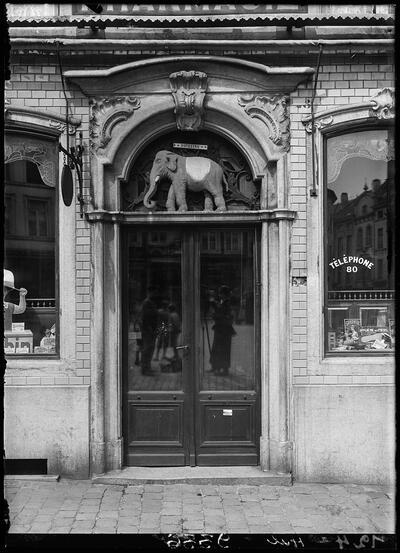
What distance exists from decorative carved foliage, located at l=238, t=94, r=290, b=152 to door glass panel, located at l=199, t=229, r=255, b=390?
1131mm

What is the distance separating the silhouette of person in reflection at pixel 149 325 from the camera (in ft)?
20.4

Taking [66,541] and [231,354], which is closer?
[66,541]

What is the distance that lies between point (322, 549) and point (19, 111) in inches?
214

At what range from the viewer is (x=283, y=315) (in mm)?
5941

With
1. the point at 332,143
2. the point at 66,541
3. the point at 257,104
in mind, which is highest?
the point at 257,104

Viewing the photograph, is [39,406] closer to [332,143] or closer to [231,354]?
[231,354]

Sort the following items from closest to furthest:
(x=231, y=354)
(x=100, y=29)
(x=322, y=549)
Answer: (x=322, y=549), (x=100, y=29), (x=231, y=354)

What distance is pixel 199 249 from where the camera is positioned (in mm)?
6215

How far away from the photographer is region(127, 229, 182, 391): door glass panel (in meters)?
6.22

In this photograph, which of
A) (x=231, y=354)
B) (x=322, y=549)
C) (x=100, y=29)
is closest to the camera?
(x=322, y=549)

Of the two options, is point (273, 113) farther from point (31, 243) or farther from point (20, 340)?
point (20, 340)

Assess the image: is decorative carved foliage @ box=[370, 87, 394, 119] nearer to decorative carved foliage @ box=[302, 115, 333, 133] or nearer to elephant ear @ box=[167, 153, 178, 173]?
decorative carved foliage @ box=[302, 115, 333, 133]

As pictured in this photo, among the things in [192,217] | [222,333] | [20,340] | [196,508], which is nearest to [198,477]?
[196,508]

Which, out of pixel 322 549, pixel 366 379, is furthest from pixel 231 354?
pixel 322 549
